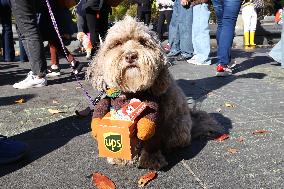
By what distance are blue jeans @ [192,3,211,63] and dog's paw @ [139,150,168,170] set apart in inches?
222

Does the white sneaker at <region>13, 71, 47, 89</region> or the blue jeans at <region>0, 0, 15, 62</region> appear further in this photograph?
the blue jeans at <region>0, 0, 15, 62</region>

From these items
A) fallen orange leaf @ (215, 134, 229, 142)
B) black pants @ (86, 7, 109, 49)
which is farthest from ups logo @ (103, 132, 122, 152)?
black pants @ (86, 7, 109, 49)

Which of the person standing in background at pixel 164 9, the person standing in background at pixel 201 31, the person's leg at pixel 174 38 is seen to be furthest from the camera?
the person standing in background at pixel 164 9

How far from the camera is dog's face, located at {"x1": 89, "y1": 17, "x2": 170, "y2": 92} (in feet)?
9.12

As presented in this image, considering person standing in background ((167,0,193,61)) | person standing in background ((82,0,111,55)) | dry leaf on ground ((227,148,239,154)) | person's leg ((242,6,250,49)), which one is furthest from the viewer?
person's leg ((242,6,250,49))

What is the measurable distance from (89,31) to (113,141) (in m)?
4.68

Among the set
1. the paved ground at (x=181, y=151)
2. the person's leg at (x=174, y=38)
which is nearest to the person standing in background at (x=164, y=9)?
the person's leg at (x=174, y=38)

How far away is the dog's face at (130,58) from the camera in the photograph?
278 centimetres

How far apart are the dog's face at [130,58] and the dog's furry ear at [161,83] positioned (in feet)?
0.10

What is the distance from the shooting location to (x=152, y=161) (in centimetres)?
296

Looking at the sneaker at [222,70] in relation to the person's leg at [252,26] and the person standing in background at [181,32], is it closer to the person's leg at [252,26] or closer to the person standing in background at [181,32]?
the person standing in background at [181,32]

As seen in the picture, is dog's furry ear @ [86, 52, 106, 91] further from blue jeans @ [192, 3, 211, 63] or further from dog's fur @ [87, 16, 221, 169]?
blue jeans @ [192, 3, 211, 63]

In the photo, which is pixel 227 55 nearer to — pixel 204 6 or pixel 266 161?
pixel 204 6

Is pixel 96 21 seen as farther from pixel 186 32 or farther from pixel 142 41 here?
pixel 142 41
